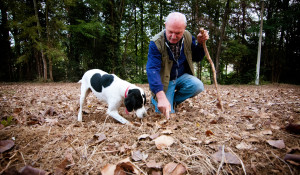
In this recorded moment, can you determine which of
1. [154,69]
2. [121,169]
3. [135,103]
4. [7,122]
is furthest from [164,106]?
[7,122]

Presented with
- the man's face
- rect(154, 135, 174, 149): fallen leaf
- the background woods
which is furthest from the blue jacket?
the background woods

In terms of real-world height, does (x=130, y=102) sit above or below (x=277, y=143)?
above

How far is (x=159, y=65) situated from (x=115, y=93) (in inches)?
39.9

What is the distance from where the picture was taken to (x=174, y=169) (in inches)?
39.6

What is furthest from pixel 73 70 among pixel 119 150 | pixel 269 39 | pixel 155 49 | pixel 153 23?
pixel 269 39

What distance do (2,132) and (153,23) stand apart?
18.7m

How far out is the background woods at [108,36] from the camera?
40.5 ft

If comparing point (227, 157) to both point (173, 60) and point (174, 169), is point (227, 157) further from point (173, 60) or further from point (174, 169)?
point (173, 60)

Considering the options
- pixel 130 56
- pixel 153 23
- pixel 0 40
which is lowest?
pixel 130 56

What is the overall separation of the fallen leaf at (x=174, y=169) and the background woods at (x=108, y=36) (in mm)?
13969

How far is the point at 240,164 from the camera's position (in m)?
1.04

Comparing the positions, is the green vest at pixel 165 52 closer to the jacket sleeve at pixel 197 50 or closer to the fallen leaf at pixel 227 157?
the jacket sleeve at pixel 197 50

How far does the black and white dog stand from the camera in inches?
95.1

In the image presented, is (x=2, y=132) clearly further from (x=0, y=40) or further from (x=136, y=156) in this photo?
(x=0, y=40)
